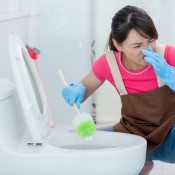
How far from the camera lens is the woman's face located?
149cm

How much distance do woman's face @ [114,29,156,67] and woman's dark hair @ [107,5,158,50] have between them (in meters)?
0.01

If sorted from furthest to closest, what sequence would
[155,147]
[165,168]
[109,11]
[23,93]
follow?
[109,11] < [165,168] < [155,147] < [23,93]

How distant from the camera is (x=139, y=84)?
1614mm

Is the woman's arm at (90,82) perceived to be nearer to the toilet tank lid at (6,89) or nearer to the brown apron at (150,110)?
the brown apron at (150,110)

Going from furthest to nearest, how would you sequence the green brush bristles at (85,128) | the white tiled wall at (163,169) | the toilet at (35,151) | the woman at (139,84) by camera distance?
the white tiled wall at (163,169), the woman at (139,84), the green brush bristles at (85,128), the toilet at (35,151)

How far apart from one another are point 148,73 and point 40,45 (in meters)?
1.14

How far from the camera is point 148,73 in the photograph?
1.59m

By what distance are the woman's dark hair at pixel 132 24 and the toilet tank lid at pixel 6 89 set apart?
45cm

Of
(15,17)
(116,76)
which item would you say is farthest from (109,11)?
(116,76)

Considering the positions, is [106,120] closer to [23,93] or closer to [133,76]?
[133,76]

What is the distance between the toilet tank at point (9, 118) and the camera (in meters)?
1.32

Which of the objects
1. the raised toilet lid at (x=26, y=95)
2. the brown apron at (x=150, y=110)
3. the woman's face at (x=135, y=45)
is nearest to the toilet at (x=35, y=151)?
the raised toilet lid at (x=26, y=95)

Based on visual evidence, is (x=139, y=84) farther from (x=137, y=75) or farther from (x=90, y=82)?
(x=90, y=82)

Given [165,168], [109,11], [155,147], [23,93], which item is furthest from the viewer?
[109,11]
